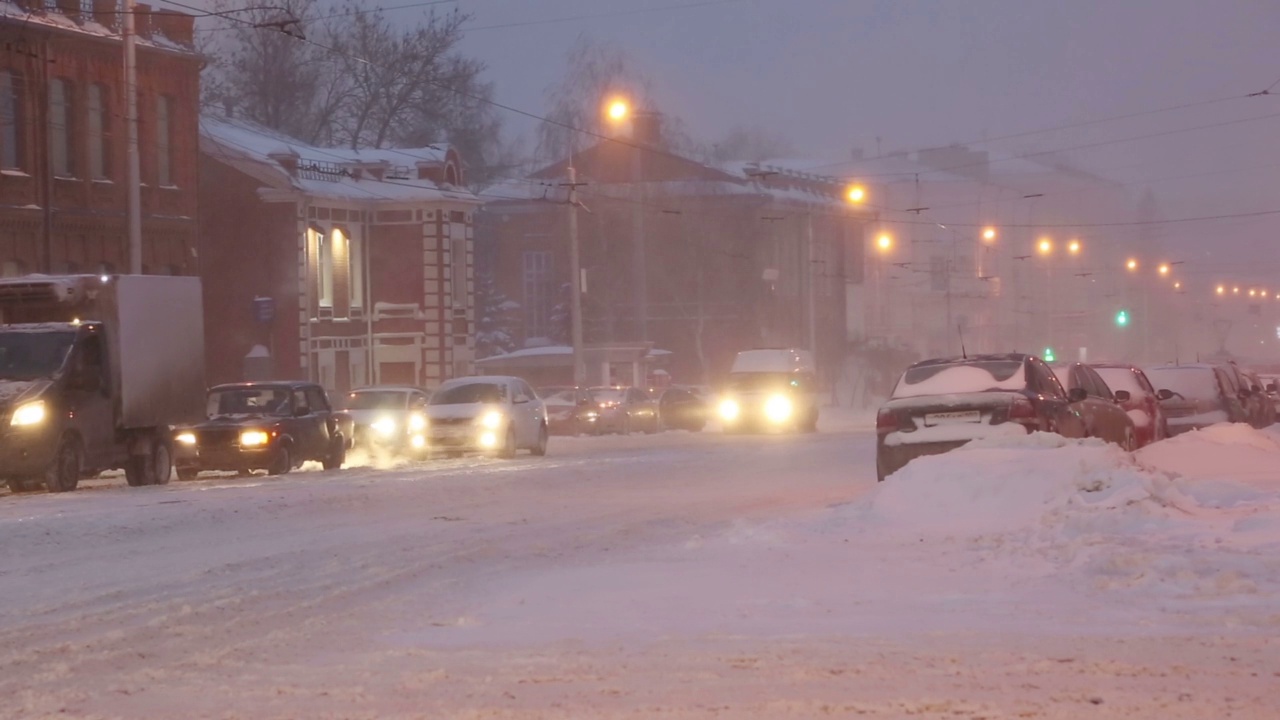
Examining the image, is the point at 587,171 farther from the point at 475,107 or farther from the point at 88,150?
the point at 88,150

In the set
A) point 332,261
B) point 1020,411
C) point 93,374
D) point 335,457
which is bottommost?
point 335,457

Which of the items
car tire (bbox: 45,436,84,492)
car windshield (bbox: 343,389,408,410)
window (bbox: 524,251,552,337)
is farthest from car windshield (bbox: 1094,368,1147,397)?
window (bbox: 524,251,552,337)

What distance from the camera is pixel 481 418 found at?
94.4 feet

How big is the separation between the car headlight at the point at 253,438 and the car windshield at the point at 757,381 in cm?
2076

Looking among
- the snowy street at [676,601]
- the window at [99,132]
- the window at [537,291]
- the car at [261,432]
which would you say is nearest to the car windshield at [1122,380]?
the snowy street at [676,601]

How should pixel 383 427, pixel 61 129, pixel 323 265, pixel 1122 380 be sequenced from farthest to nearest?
pixel 323 265 → pixel 61 129 → pixel 383 427 → pixel 1122 380

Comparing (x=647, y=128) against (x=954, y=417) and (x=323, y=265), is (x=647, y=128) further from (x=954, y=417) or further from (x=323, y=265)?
(x=954, y=417)

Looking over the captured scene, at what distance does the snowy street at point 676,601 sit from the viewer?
786 cm

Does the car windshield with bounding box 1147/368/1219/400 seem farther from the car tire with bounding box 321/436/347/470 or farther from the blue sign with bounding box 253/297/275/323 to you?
the blue sign with bounding box 253/297/275/323

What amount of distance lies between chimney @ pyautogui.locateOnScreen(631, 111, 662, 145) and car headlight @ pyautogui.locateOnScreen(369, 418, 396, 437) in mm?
43402

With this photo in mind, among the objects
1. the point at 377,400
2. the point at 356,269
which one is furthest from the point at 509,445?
the point at 356,269

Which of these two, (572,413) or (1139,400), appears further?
(572,413)

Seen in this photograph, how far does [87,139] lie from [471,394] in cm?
1664

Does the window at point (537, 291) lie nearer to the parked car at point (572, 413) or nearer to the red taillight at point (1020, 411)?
the parked car at point (572, 413)
